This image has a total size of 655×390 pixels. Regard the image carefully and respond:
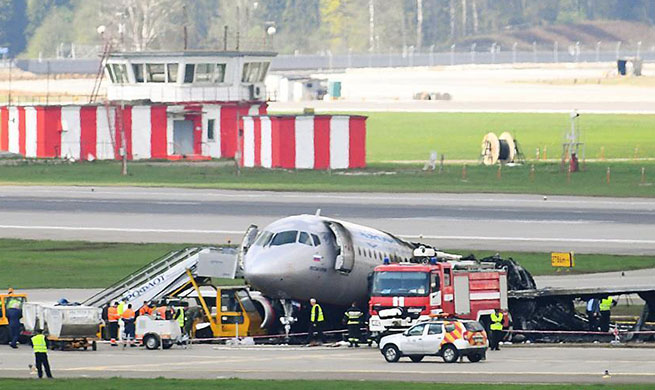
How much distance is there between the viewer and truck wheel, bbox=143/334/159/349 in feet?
156

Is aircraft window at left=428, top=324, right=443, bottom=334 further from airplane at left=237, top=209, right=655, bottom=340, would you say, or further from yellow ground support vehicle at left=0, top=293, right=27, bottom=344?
yellow ground support vehicle at left=0, top=293, right=27, bottom=344


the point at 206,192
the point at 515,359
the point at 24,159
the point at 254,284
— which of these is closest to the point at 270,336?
the point at 254,284

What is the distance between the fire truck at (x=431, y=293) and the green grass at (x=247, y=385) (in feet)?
27.8

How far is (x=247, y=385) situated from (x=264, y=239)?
12.3 meters

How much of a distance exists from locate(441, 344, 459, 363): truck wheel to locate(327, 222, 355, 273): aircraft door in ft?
23.4

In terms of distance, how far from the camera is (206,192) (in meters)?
105

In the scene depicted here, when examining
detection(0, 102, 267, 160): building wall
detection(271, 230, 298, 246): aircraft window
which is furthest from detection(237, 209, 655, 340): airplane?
detection(0, 102, 267, 160): building wall

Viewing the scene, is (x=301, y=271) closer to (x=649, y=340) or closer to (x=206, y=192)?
(x=649, y=340)

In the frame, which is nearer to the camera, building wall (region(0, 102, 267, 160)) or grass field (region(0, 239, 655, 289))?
grass field (region(0, 239, 655, 289))

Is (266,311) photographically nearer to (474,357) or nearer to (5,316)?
(5,316)

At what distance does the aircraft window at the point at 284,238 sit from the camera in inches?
1941

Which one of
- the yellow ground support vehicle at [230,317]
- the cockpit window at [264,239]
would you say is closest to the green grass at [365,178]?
the yellow ground support vehicle at [230,317]

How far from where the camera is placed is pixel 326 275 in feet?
162

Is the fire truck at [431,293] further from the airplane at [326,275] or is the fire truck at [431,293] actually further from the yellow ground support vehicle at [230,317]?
→ the yellow ground support vehicle at [230,317]
